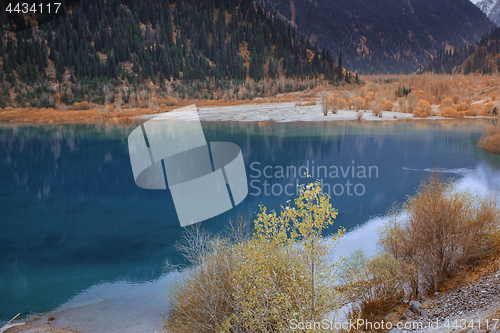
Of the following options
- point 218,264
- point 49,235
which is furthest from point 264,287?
point 49,235

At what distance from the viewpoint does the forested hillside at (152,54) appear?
60875 millimetres

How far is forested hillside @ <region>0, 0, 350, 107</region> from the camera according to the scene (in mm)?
60875

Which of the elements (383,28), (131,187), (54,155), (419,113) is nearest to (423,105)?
(419,113)

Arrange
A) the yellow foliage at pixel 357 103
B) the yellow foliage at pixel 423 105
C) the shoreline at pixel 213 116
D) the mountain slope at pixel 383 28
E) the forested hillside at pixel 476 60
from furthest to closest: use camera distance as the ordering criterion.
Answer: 1. the mountain slope at pixel 383 28
2. the forested hillside at pixel 476 60
3. the yellow foliage at pixel 357 103
4. the yellow foliage at pixel 423 105
5. the shoreline at pixel 213 116

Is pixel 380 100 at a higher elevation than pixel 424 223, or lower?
higher

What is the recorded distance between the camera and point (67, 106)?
5594cm

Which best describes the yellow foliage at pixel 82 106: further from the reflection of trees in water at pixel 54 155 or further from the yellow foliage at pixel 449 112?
the yellow foliage at pixel 449 112

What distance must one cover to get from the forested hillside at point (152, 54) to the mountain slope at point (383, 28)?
7590 cm

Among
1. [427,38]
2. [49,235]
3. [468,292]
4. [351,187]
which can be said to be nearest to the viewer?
[468,292]

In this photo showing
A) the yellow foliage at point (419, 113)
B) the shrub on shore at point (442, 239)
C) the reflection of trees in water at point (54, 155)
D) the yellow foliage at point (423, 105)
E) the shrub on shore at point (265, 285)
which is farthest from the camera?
the yellow foliage at point (423, 105)

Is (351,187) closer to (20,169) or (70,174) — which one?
(70,174)

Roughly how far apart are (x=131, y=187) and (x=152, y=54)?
58342 millimetres

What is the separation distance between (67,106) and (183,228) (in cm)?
5028

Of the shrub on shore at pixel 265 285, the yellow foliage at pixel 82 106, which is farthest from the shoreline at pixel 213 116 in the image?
the shrub on shore at pixel 265 285
